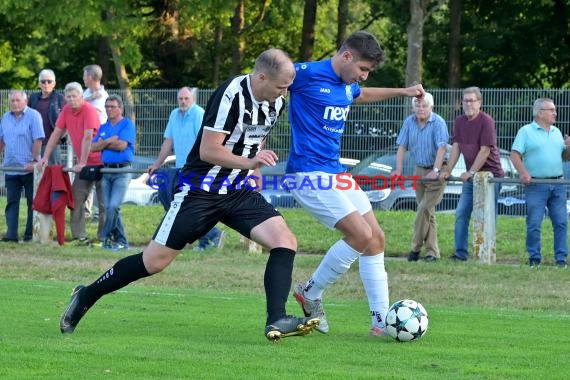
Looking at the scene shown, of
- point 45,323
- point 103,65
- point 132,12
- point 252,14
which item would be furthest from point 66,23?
point 45,323

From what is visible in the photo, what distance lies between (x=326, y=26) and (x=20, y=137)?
1609 inches

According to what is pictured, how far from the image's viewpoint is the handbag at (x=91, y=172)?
683 inches

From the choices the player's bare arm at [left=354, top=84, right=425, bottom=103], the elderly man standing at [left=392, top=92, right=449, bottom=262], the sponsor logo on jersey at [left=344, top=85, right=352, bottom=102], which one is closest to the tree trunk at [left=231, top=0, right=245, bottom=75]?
the elderly man standing at [left=392, top=92, right=449, bottom=262]

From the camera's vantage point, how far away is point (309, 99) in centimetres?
900

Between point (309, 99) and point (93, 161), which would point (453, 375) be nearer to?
point (309, 99)

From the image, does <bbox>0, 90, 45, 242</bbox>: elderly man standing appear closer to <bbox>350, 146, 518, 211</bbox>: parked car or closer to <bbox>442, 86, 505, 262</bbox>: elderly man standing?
<bbox>350, 146, 518, 211</bbox>: parked car

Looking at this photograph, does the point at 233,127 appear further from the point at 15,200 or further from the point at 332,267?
the point at 15,200

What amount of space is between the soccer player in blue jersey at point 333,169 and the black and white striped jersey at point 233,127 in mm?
557

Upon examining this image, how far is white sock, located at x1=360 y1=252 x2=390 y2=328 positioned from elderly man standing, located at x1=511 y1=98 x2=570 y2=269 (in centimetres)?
664

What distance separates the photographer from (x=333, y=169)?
905cm

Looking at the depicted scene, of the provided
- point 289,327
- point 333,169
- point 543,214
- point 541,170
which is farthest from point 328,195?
point 541,170

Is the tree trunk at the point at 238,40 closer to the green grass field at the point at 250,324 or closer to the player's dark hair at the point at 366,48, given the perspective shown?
the green grass field at the point at 250,324

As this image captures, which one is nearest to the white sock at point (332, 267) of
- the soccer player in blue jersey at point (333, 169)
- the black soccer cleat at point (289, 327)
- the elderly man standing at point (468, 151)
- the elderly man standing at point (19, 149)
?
the soccer player in blue jersey at point (333, 169)

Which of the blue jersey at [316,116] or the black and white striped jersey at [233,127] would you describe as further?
the blue jersey at [316,116]
